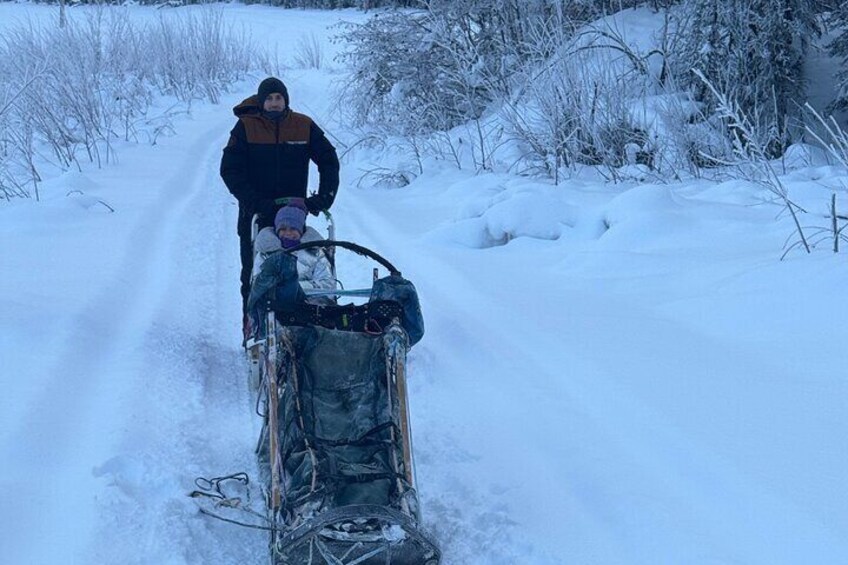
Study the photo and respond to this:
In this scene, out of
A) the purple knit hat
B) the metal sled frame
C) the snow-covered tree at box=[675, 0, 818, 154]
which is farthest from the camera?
the snow-covered tree at box=[675, 0, 818, 154]

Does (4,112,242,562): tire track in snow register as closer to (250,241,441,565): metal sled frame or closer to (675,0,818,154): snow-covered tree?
(250,241,441,565): metal sled frame

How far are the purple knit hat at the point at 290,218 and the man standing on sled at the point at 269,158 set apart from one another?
276 mm

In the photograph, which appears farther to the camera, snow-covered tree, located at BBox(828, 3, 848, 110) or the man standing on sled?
snow-covered tree, located at BBox(828, 3, 848, 110)

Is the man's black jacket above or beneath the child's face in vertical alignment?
above

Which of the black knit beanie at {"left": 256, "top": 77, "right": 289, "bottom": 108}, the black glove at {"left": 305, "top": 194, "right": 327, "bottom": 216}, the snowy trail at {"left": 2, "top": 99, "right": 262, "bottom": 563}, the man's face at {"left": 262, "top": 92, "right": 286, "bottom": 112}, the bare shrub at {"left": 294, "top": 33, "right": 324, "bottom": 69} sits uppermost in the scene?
the black knit beanie at {"left": 256, "top": 77, "right": 289, "bottom": 108}

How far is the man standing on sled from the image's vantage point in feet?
14.4

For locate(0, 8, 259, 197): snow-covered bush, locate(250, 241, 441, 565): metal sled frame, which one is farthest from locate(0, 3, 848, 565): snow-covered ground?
locate(0, 8, 259, 197): snow-covered bush

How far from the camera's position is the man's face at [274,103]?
4.42 m

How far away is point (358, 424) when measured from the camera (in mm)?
2920

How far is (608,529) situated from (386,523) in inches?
33.7

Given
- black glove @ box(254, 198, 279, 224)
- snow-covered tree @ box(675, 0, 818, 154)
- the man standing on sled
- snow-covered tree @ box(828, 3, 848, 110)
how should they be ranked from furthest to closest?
snow-covered tree @ box(828, 3, 848, 110) → snow-covered tree @ box(675, 0, 818, 154) → the man standing on sled → black glove @ box(254, 198, 279, 224)

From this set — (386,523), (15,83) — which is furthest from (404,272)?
(15,83)

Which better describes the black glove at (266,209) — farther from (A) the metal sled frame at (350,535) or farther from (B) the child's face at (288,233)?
(A) the metal sled frame at (350,535)

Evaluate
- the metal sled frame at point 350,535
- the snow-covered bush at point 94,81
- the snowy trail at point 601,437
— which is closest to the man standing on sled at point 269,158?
the snowy trail at point 601,437
